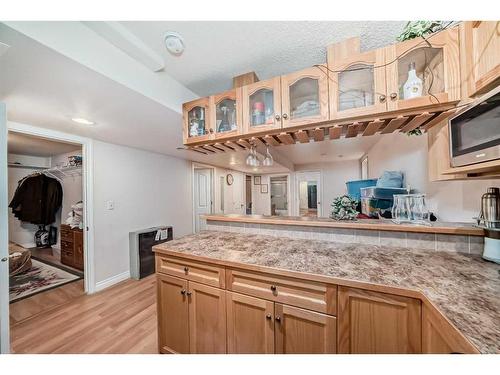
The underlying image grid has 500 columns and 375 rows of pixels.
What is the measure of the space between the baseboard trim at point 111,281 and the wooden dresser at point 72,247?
80 cm

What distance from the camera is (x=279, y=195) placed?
6781 millimetres

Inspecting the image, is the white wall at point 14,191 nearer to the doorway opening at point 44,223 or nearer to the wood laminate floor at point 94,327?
the doorway opening at point 44,223

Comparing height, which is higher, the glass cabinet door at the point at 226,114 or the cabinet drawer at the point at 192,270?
the glass cabinet door at the point at 226,114

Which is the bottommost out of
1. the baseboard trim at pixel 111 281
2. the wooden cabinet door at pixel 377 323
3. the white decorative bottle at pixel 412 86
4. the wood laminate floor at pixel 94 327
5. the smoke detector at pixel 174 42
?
the wood laminate floor at pixel 94 327

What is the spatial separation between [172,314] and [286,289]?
879mm

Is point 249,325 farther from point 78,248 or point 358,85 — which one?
point 78,248

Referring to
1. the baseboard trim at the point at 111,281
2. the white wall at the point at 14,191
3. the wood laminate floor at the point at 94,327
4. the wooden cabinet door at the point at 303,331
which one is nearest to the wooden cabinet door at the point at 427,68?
the wooden cabinet door at the point at 303,331

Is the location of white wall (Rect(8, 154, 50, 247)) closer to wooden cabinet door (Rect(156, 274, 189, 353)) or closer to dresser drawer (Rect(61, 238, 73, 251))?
dresser drawer (Rect(61, 238, 73, 251))

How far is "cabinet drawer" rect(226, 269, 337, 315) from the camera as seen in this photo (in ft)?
2.95

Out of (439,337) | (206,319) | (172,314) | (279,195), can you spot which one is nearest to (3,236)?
(172,314)

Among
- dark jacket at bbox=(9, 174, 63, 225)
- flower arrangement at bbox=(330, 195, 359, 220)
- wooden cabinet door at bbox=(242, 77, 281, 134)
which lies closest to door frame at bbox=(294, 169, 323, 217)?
flower arrangement at bbox=(330, 195, 359, 220)

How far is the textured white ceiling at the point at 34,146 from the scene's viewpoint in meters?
2.91

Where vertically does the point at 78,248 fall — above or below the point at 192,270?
below

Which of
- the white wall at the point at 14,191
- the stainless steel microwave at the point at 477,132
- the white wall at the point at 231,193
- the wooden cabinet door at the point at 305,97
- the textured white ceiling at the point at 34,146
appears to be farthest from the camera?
the white wall at the point at 231,193
